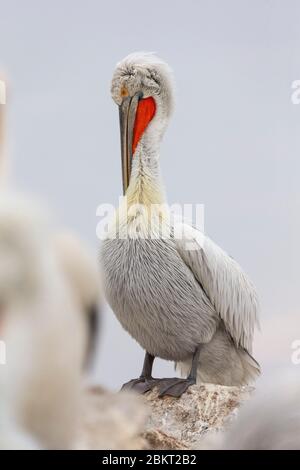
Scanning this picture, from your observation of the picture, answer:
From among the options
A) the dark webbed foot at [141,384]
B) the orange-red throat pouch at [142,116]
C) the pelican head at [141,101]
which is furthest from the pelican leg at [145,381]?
the orange-red throat pouch at [142,116]

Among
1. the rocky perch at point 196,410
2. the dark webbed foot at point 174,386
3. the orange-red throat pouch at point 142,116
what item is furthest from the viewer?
the orange-red throat pouch at point 142,116

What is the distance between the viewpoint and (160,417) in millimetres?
2479

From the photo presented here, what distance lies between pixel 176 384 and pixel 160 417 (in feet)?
0.60

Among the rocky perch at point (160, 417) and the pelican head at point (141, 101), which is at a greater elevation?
the pelican head at point (141, 101)

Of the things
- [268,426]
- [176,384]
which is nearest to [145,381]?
[176,384]

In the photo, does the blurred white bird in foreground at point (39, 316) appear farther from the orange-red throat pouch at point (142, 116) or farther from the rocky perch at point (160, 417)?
the orange-red throat pouch at point (142, 116)

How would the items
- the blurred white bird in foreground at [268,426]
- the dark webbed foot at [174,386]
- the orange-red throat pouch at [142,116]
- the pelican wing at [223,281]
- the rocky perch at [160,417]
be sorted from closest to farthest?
the rocky perch at [160,417] → the blurred white bird in foreground at [268,426] → the dark webbed foot at [174,386] → the pelican wing at [223,281] → the orange-red throat pouch at [142,116]

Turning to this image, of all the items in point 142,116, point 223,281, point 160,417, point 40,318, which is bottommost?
point 160,417

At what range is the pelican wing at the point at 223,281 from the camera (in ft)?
8.96

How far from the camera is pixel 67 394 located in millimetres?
568

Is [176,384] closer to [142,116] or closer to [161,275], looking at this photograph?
[161,275]

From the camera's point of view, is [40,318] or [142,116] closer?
[40,318]
